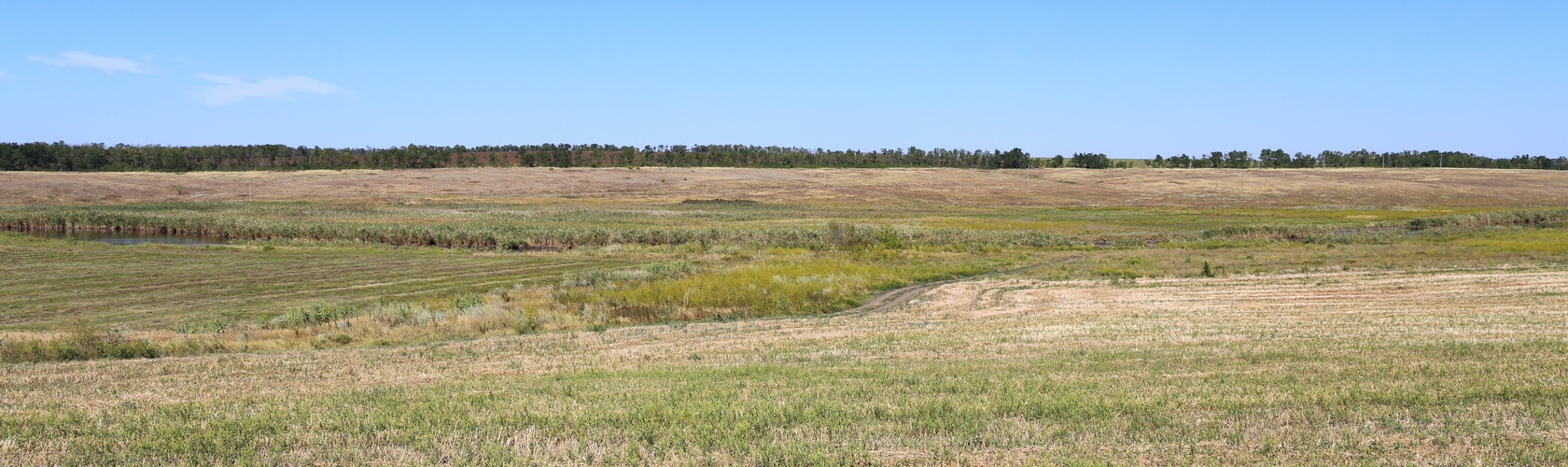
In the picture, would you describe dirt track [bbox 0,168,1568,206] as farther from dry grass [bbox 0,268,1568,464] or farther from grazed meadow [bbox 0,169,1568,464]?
dry grass [bbox 0,268,1568,464]

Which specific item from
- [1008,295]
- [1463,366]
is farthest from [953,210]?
[1463,366]

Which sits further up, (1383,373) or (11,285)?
(1383,373)

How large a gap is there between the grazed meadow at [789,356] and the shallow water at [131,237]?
425 inches

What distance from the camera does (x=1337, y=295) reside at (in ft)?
84.2

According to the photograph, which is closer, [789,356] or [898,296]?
[789,356]

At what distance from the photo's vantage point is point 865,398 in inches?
403

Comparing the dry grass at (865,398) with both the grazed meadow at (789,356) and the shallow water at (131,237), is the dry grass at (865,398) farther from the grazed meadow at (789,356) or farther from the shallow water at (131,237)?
the shallow water at (131,237)

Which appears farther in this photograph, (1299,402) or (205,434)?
(1299,402)

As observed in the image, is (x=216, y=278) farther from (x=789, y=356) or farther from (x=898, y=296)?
(x=789, y=356)

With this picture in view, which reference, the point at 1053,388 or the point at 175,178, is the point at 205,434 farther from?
the point at 175,178

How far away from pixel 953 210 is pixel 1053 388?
9390 cm

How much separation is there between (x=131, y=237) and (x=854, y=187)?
90.4 m

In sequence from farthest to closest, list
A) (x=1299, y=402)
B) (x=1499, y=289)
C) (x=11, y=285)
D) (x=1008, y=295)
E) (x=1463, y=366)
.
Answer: (x=11, y=285) < (x=1008, y=295) < (x=1499, y=289) < (x=1463, y=366) < (x=1299, y=402)

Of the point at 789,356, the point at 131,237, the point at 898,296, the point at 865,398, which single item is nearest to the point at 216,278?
the point at 898,296
